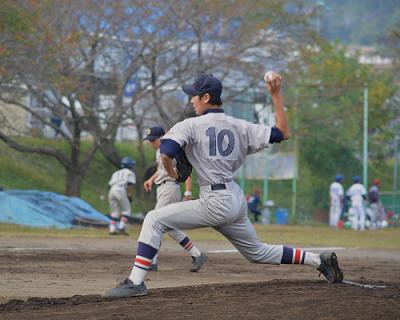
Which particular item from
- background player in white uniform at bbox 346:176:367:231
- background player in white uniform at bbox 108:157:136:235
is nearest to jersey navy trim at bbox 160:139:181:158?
background player in white uniform at bbox 108:157:136:235

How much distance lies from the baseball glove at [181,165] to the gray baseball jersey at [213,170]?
0.07 meters

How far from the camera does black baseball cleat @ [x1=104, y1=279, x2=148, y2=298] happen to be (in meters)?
8.30

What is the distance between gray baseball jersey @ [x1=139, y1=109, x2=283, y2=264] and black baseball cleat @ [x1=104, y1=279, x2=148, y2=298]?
1.33 ft

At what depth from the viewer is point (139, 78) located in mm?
34000

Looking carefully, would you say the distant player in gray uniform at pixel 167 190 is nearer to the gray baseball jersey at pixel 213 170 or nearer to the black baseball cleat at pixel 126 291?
the gray baseball jersey at pixel 213 170

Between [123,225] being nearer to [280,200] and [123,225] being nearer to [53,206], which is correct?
[53,206]

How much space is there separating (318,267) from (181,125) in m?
2.26

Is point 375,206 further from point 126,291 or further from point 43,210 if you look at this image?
point 126,291

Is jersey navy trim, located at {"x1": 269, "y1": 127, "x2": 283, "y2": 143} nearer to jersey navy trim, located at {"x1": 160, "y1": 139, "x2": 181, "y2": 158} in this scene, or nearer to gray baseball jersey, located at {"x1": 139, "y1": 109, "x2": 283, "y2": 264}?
gray baseball jersey, located at {"x1": 139, "y1": 109, "x2": 283, "y2": 264}

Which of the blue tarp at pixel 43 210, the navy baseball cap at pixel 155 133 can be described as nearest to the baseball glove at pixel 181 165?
the navy baseball cap at pixel 155 133

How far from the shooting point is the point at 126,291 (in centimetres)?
833

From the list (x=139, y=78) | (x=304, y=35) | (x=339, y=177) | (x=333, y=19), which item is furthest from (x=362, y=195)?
(x=333, y=19)

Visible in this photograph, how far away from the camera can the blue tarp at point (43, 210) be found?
2564 centimetres

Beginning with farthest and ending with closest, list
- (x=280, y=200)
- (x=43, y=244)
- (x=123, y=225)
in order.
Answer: (x=280, y=200), (x=123, y=225), (x=43, y=244)
